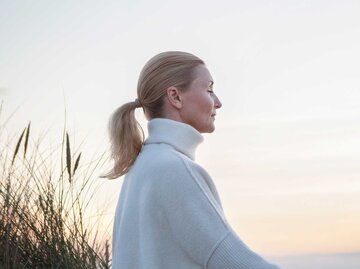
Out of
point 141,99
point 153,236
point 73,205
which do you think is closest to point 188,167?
point 153,236

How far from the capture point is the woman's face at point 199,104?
221 centimetres

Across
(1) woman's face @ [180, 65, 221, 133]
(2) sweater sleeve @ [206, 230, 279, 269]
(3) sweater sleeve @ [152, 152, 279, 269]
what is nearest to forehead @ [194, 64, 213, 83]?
(1) woman's face @ [180, 65, 221, 133]

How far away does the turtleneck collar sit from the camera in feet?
7.09

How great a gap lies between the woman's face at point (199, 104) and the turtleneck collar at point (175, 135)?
0.03 meters

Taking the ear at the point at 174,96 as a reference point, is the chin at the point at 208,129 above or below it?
below

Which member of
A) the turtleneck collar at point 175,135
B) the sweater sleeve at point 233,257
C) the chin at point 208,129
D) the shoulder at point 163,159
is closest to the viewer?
the sweater sleeve at point 233,257

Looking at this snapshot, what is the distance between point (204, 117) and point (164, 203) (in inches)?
14.9

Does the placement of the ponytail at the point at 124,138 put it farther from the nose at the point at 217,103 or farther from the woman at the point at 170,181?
the nose at the point at 217,103

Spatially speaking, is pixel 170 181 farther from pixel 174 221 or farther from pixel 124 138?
pixel 124 138

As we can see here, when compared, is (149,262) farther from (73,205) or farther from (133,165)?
(73,205)

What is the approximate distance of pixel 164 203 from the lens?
2.00m

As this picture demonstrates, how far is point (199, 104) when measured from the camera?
2.21 metres

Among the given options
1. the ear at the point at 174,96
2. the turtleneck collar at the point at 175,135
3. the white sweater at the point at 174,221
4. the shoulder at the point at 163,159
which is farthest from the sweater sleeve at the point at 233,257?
the ear at the point at 174,96

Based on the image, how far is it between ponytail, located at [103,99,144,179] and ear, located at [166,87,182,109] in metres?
0.18
